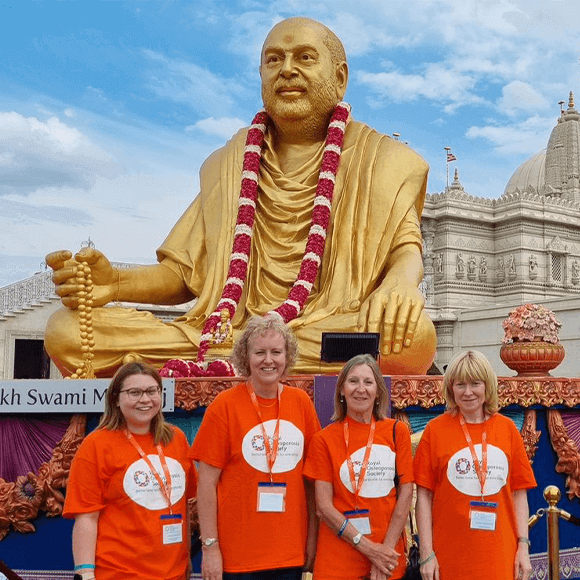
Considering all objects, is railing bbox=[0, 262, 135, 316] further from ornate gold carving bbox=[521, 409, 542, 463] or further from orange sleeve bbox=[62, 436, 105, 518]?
orange sleeve bbox=[62, 436, 105, 518]

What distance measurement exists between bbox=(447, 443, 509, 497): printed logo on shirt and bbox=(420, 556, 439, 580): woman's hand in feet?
0.79

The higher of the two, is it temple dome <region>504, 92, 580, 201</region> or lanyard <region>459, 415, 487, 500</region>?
temple dome <region>504, 92, 580, 201</region>

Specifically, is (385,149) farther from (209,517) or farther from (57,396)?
(209,517)

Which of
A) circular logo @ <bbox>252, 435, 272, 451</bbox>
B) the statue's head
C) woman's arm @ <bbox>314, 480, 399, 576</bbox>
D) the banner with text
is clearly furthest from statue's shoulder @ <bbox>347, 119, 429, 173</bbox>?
woman's arm @ <bbox>314, 480, 399, 576</bbox>

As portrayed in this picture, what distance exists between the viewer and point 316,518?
2.83m

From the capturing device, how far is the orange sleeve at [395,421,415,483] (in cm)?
278

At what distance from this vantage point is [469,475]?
9.29 ft

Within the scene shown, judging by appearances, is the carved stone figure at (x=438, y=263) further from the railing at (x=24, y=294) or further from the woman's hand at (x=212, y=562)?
the woman's hand at (x=212, y=562)

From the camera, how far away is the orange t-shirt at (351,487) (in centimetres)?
271

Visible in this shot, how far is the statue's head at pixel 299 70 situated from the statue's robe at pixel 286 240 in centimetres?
35

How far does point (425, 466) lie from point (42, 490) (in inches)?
84.4

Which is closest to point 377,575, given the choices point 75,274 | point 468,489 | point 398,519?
point 398,519

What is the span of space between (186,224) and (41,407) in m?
2.21

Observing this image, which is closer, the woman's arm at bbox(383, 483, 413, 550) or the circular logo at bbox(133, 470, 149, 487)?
the circular logo at bbox(133, 470, 149, 487)
